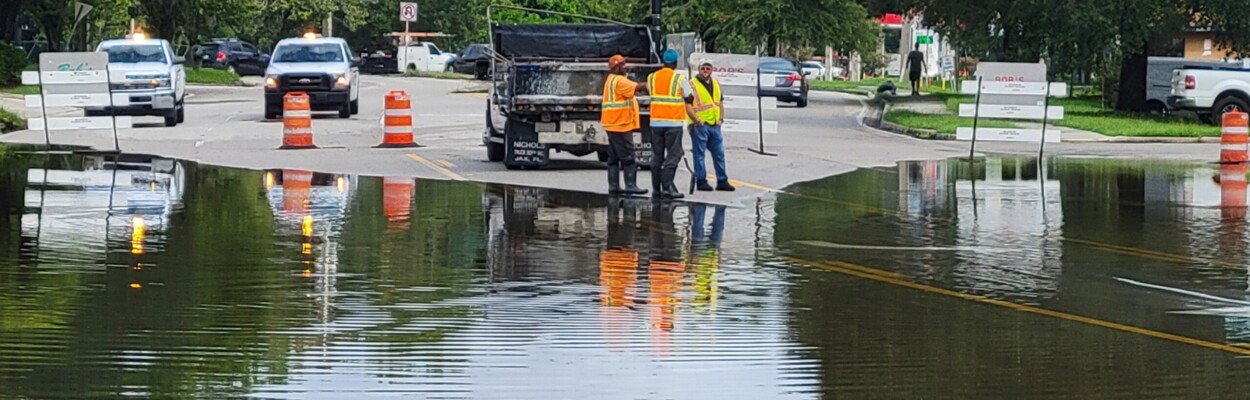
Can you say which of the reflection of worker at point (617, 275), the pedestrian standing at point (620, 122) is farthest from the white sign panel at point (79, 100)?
the reflection of worker at point (617, 275)

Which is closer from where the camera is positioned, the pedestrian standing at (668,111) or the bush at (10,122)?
the pedestrian standing at (668,111)

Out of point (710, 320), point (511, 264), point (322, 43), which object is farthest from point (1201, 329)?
point (322, 43)

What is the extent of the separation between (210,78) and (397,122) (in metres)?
33.4

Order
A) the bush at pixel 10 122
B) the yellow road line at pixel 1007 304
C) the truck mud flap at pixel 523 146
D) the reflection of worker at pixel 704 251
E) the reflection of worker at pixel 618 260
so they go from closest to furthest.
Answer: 1. the yellow road line at pixel 1007 304
2. the reflection of worker at pixel 618 260
3. the reflection of worker at pixel 704 251
4. the truck mud flap at pixel 523 146
5. the bush at pixel 10 122

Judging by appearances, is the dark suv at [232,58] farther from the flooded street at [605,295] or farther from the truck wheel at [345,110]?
the flooded street at [605,295]

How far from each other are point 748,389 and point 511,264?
4774mm

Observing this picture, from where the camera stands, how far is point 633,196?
18.6 meters

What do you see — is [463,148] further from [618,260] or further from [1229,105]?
[1229,105]

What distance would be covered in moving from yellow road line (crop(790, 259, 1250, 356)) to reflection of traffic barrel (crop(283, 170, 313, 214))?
5763 millimetres

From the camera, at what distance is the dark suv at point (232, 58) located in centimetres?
7131

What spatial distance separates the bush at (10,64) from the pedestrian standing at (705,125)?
31.9 meters

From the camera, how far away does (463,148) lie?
27.0m

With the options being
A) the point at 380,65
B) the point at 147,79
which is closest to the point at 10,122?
the point at 147,79

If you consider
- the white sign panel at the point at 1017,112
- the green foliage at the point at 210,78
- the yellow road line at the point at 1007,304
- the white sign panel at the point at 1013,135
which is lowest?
the yellow road line at the point at 1007,304
